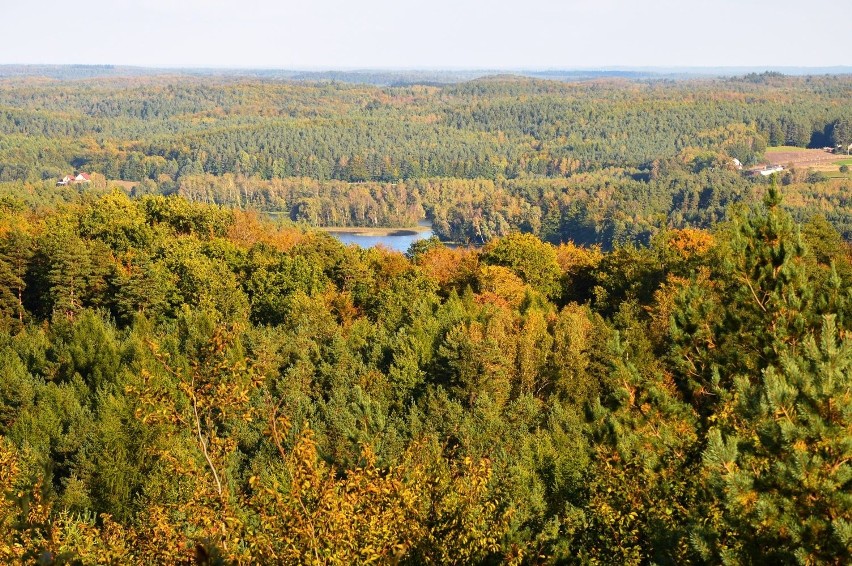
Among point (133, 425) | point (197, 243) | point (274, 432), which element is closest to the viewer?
point (274, 432)

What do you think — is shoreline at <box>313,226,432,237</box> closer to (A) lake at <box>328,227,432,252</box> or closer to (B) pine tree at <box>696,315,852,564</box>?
(A) lake at <box>328,227,432,252</box>

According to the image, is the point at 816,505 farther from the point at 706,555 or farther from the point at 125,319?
the point at 125,319

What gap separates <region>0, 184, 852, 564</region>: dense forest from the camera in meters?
11.8

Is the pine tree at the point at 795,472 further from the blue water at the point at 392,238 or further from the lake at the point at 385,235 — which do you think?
the lake at the point at 385,235

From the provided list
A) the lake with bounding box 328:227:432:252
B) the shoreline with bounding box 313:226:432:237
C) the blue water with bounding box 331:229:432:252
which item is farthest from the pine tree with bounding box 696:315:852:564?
the shoreline with bounding box 313:226:432:237

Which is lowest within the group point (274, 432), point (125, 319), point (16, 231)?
point (125, 319)

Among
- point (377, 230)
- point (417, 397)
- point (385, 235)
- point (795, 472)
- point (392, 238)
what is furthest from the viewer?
point (377, 230)

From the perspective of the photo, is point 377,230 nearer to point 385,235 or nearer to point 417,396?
point 385,235

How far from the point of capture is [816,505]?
460 inches

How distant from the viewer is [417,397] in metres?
39.9

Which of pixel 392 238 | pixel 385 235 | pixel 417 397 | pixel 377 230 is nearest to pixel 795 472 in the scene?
pixel 417 397

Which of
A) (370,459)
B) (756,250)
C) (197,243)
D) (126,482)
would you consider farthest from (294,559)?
(197,243)

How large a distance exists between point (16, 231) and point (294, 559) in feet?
169

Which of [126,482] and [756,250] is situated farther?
[126,482]
